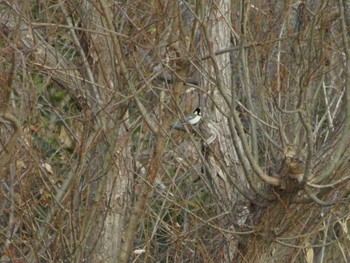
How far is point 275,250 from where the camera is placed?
7.11 m

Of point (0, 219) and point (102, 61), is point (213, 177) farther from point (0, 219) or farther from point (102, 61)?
point (0, 219)

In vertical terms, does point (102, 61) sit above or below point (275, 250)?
above

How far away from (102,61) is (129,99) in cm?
65

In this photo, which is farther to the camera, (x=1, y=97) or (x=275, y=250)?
(x=275, y=250)

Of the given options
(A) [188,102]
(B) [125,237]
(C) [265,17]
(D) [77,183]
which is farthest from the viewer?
(A) [188,102]

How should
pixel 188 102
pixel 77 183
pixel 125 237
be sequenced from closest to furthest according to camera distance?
pixel 77 183
pixel 125 237
pixel 188 102

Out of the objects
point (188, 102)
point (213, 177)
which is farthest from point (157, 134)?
point (188, 102)

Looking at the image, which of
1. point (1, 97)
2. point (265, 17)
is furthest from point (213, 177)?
point (1, 97)

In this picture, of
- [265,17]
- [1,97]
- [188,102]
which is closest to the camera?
[1,97]

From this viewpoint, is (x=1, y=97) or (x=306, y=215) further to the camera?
(x=306, y=215)

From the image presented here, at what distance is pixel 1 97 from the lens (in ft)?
19.8

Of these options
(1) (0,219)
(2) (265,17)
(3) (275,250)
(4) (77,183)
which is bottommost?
(1) (0,219)

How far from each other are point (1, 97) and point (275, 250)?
221cm

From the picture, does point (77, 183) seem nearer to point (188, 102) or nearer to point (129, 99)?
point (129, 99)
